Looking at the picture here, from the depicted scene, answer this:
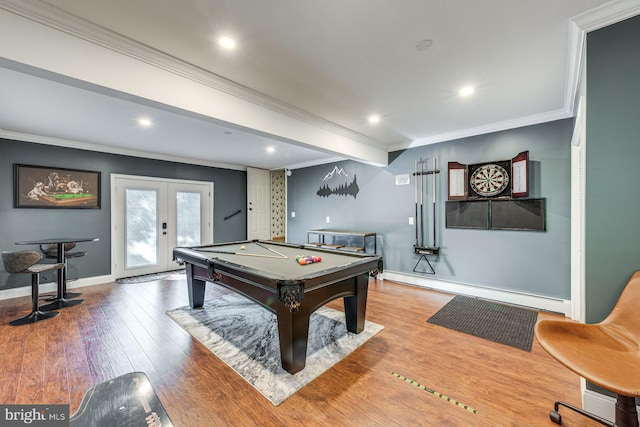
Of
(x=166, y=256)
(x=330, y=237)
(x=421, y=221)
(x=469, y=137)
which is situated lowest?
(x=166, y=256)

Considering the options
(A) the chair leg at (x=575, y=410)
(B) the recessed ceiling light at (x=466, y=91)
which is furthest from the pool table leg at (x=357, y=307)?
(B) the recessed ceiling light at (x=466, y=91)

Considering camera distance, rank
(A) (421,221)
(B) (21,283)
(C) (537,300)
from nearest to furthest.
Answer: (C) (537,300), (B) (21,283), (A) (421,221)

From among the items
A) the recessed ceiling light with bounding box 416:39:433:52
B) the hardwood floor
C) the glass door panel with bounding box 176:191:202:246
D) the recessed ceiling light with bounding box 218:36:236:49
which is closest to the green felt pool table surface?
the hardwood floor

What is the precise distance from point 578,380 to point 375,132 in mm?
3545

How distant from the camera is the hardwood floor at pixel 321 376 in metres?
1.74

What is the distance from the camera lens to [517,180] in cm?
365

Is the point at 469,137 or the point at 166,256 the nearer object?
the point at 469,137

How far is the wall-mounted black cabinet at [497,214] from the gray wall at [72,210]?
17.6 feet

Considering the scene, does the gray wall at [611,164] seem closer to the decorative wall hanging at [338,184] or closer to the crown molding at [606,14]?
the crown molding at [606,14]

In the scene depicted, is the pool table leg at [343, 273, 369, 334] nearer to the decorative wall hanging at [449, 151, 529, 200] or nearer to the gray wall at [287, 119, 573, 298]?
the gray wall at [287, 119, 573, 298]

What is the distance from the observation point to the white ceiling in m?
→ 1.69

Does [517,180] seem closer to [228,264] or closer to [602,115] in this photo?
[602,115]

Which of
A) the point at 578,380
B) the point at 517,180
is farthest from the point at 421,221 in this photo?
the point at 578,380

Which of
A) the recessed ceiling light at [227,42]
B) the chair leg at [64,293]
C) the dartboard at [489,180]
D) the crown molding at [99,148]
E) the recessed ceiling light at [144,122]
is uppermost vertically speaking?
the recessed ceiling light at [227,42]
